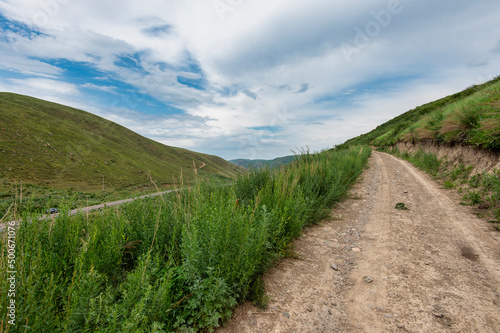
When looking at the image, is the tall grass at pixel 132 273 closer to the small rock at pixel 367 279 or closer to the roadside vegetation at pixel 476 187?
the small rock at pixel 367 279

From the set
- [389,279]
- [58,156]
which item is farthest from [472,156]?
[58,156]

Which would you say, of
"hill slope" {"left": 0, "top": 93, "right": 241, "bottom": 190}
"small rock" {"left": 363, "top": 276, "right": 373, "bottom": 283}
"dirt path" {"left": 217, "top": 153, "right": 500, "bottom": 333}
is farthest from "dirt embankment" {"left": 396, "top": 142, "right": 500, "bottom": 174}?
"hill slope" {"left": 0, "top": 93, "right": 241, "bottom": 190}

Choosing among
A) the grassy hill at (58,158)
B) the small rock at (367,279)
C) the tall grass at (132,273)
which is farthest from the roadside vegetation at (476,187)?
the grassy hill at (58,158)

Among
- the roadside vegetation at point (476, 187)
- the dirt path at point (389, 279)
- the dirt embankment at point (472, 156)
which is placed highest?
the dirt embankment at point (472, 156)

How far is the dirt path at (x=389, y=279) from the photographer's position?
86.0 inches

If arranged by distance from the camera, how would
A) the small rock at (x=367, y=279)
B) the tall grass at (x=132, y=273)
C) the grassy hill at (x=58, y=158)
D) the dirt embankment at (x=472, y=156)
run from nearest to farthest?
the tall grass at (x=132, y=273) → the small rock at (x=367, y=279) → the dirt embankment at (x=472, y=156) → the grassy hill at (x=58, y=158)

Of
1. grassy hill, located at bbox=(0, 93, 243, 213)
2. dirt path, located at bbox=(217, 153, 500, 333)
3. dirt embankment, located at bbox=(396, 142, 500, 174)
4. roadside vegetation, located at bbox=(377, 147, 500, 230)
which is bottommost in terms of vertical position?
dirt path, located at bbox=(217, 153, 500, 333)

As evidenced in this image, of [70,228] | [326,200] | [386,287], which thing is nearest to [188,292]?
[70,228]

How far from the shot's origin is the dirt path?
7.16ft

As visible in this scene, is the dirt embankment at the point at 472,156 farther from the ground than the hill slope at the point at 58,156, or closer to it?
closer to it

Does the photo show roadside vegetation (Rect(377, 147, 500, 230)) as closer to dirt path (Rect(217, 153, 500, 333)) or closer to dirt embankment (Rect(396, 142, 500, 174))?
dirt embankment (Rect(396, 142, 500, 174))

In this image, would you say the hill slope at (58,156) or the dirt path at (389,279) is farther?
the hill slope at (58,156)

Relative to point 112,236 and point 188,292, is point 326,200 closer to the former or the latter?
point 188,292

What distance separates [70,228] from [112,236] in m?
0.55
